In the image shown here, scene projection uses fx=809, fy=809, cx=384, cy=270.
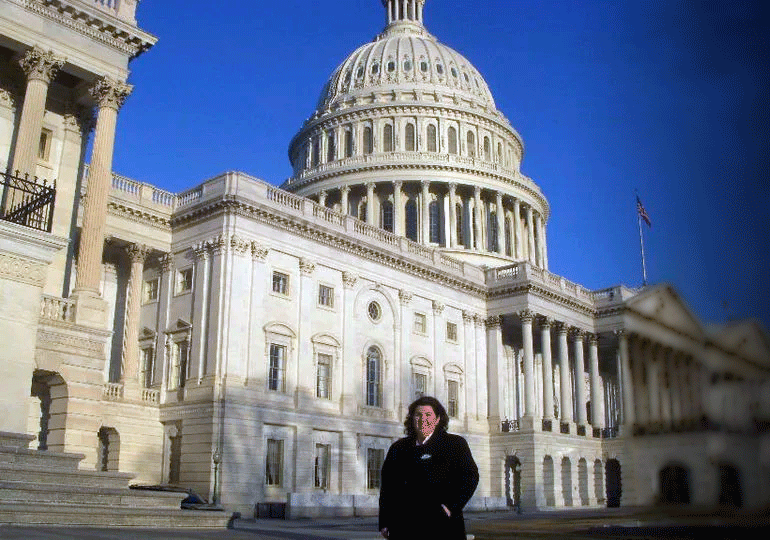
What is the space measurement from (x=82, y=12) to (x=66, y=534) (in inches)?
772

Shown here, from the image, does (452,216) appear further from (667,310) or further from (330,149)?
(667,310)

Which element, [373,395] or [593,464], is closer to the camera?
[373,395]

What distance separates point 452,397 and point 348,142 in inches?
1551

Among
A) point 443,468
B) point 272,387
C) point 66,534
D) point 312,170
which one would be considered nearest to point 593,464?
point 272,387

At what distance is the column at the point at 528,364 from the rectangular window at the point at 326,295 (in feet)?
57.4

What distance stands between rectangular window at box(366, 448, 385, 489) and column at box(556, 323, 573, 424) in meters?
18.2

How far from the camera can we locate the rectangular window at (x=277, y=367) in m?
45.1

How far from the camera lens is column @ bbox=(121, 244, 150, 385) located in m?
44.1

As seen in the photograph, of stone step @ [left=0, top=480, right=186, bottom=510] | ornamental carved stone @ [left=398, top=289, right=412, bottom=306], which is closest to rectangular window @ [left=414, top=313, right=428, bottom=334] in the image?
ornamental carved stone @ [left=398, top=289, right=412, bottom=306]

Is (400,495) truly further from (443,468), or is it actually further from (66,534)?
(66,534)

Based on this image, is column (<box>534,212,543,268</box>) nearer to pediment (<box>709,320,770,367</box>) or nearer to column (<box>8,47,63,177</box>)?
column (<box>8,47,63,177</box>)

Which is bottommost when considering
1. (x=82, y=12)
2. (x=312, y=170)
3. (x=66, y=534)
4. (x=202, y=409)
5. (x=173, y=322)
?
(x=66, y=534)

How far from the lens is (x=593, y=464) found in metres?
64.1

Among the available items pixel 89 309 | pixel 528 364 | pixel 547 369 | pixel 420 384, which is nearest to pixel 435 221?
pixel 528 364
